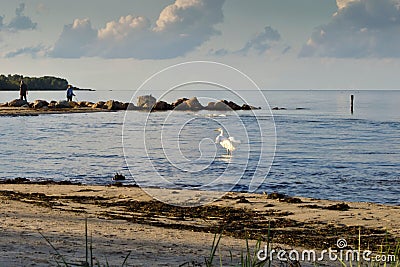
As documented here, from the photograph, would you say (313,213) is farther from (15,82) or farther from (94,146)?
(15,82)

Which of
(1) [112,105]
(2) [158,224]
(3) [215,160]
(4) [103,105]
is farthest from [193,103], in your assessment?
(2) [158,224]

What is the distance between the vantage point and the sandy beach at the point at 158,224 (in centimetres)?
724

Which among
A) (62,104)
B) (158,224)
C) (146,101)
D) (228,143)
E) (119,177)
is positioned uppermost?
(146,101)

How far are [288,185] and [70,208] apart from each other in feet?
21.8

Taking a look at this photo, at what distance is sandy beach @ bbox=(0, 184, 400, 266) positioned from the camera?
7242 mm

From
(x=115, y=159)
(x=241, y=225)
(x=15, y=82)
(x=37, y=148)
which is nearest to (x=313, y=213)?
(x=241, y=225)

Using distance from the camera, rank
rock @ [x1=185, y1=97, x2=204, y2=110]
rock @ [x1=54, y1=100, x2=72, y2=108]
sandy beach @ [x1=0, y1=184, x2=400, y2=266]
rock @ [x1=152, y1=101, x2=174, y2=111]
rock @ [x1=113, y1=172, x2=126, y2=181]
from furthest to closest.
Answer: rock @ [x1=152, y1=101, x2=174, y2=111], rock @ [x1=54, y1=100, x2=72, y2=108], rock @ [x1=185, y1=97, x2=204, y2=110], rock @ [x1=113, y1=172, x2=126, y2=181], sandy beach @ [x1=0, y1=184, x2=400, y2=266]

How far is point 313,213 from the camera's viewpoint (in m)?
11.3

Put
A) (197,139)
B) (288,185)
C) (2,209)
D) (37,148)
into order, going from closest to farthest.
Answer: (2,209)
(288,185)
(37,148)
(197,139)

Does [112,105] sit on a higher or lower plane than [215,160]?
higher

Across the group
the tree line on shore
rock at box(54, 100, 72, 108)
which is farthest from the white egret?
the tree line on shore

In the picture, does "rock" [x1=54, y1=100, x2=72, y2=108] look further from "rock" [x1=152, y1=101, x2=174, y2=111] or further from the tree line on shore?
the tree line on shore

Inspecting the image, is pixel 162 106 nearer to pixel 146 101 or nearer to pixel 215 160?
pixel 146 101

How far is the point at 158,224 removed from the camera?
9.72 m
